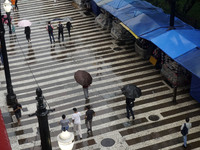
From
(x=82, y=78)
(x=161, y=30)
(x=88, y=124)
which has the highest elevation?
(x=161, y=30)

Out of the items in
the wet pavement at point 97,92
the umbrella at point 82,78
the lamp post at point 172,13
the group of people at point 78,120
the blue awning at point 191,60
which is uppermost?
the lamp post at point 172,13

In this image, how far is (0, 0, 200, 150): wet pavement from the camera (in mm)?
15133

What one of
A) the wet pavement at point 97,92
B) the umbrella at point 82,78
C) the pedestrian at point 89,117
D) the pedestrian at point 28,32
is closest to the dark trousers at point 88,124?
the pedestrian at point 89,117

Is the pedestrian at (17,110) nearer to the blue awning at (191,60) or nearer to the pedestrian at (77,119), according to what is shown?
the pedestrian at (77,119)

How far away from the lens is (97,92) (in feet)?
61.4

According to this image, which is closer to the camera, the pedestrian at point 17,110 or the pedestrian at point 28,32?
the pedestrian at point 17,110

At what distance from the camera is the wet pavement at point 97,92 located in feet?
49.6

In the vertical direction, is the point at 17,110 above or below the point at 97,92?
above

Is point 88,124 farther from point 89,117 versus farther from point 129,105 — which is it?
point 129,105

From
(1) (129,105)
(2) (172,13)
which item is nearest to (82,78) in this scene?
(1) (129,105)

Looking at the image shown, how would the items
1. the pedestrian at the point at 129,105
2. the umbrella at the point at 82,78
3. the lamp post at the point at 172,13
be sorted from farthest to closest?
the lamp post at the point at 172,13 < the umbrella at the point at 82,78 < the pedestrian at the point at 129,105

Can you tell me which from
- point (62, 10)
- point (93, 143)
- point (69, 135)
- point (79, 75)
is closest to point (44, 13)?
point (62, 10)

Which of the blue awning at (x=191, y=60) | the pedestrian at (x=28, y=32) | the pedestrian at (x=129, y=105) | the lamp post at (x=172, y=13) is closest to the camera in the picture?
the pedestrian at (x=129, y=105)

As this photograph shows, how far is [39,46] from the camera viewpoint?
24719mm
